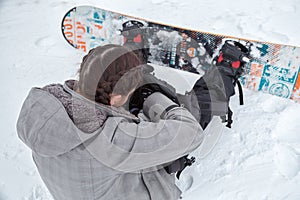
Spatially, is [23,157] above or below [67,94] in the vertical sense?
below

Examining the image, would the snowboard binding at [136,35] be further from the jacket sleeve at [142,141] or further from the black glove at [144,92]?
the jacket sleeve at [142,141]

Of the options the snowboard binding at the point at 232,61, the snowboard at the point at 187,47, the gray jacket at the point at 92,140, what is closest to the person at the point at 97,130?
the gray jacket at the point at 92,140

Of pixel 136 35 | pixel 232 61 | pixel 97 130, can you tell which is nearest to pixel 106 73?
pixel 97 130

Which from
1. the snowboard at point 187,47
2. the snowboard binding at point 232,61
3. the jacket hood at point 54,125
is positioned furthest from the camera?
the snowboard at point 187,47

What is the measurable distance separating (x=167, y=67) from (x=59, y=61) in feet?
Answer: 3.48

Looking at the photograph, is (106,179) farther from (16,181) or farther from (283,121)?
(283,121)

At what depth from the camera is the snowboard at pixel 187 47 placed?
2.53 m

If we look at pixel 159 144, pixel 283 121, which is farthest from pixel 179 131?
pixel 283 121

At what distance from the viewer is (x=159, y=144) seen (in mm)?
1053

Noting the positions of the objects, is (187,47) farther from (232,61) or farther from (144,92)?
(144,92)

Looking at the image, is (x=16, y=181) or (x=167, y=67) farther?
(x=167, y=67)

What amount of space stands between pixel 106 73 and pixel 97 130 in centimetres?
18

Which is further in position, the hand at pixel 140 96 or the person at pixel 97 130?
the hand at pixel 140 96

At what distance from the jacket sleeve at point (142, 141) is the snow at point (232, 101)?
1.01 m
